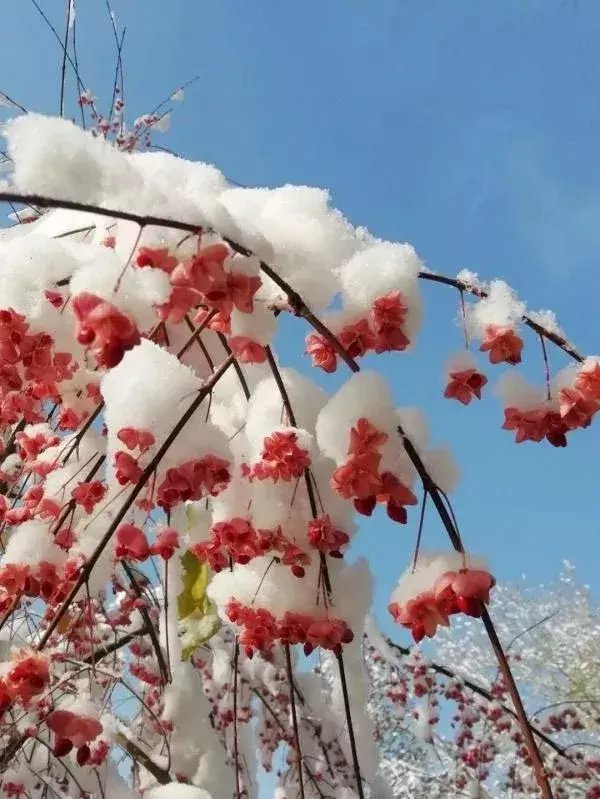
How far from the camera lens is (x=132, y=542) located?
52.1 inches

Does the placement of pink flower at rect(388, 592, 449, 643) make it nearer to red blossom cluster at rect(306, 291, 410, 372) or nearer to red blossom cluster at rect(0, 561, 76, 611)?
red blossom cluster at rect(306, 291, 410, 372)

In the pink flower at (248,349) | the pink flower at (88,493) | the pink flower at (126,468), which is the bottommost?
the pink flower at (126,468)

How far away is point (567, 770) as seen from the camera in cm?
483

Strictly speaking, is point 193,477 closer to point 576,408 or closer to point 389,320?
point 389,320

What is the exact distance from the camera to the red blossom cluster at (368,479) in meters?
1.18

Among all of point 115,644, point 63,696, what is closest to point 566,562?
point 115,644

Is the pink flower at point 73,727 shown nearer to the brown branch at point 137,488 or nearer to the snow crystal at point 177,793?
the brown branch at point 137,488

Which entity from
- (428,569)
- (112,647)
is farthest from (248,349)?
(112,647)

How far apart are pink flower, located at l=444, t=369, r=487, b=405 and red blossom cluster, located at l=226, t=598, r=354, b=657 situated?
1.47ft

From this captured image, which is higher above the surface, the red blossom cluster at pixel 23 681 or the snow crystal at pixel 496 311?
the snow crystal at pixel 496 311

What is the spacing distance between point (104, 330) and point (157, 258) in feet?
0.39

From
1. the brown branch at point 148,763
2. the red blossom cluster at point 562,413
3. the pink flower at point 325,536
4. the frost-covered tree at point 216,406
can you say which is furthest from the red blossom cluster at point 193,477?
the brown branch at point 148,763

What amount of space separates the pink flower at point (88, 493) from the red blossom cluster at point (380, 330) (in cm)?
53

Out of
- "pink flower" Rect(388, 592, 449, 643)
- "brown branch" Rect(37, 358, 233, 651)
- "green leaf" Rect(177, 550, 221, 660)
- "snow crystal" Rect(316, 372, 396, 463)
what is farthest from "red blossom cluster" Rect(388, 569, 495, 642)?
"green leaf" Rect(177, 550, 221, 660)
